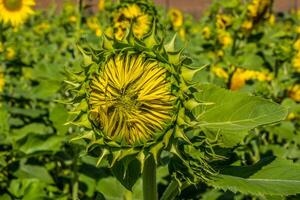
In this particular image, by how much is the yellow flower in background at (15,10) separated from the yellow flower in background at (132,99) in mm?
2409

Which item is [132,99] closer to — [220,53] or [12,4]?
[220,53]

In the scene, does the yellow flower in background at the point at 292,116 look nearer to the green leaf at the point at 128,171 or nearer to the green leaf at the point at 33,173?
the green leaf at the point at 33,173

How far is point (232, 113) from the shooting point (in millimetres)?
1278

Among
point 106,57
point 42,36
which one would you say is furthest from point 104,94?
point 42,36

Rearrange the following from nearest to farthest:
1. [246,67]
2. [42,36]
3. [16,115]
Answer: [246,67]
[16,115]
[42,36]

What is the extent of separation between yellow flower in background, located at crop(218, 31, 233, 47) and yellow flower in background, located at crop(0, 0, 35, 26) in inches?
43.6

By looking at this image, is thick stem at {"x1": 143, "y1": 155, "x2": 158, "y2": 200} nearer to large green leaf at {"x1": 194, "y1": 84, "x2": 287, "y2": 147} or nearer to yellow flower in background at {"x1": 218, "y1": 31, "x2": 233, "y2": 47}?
large green leaf at {"x1": 194, "y1": 84, "x2": 287, "y2": 147}

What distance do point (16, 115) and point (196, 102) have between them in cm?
200

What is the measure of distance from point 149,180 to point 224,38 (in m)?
1.86

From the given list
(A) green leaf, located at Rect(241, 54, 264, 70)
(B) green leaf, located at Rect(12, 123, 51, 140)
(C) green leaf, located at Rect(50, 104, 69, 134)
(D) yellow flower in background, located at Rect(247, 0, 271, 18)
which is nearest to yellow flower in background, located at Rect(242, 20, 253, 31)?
(D) yellow flower in background, located at Rect(247, 0, 271, 18)

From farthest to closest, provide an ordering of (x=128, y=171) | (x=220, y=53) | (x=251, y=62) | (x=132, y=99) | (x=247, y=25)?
(x=220, y=53) < (x=247, y=25) < (x=251, y=62) < (x=128, y=171) < (x=132, y=99)

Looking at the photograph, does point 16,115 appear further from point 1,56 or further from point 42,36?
point 42,36

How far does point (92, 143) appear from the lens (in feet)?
3.62

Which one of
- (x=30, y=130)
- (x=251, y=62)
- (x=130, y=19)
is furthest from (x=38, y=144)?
(x=251, y=62)
